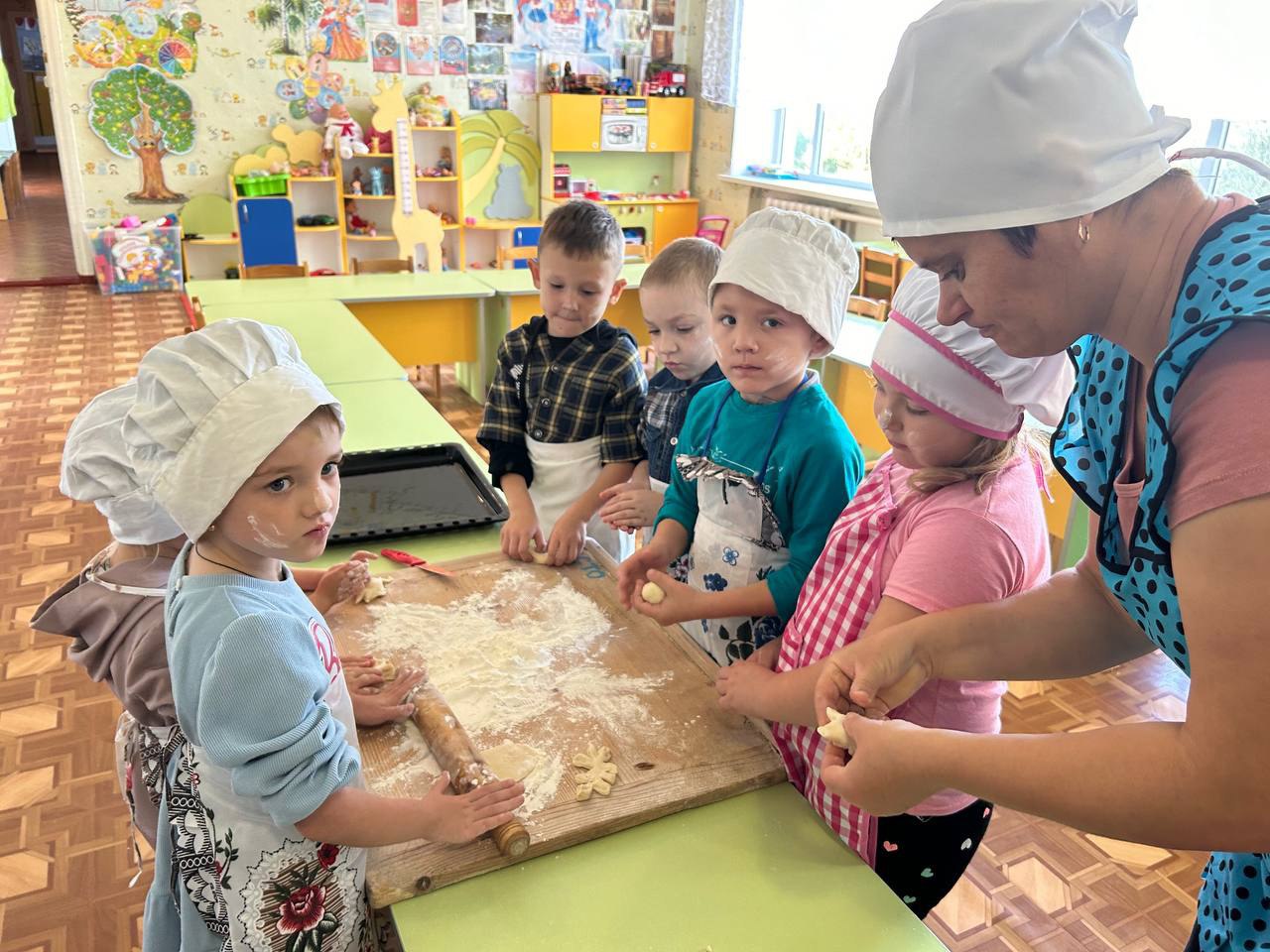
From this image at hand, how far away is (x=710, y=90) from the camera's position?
7.06 meters

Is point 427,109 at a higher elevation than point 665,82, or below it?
below

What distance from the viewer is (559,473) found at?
193cm

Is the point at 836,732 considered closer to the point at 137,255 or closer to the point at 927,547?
the point at 927,547

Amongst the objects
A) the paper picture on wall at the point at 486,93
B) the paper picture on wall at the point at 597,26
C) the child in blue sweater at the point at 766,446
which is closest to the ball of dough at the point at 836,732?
the child in blue sweater at the point at 766,446

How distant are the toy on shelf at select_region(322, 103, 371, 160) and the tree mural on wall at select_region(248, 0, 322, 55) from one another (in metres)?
0.49

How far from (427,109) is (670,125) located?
75.7 inches

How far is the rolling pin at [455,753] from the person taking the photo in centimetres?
90

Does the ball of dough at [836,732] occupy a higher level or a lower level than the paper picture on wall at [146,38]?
lower

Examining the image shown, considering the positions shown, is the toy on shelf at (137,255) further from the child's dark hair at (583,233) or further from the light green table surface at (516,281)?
the child's dark hair at (583,233)

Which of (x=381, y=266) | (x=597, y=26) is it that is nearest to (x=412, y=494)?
(x=381, y=266)

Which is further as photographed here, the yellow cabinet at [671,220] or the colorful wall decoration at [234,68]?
the yellow cabinet at [671,220]

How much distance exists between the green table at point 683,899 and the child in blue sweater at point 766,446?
14.0 inches

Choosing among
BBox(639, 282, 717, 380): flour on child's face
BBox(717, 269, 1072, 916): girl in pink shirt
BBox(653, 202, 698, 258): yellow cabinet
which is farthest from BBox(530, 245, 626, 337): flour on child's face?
BBox(653, 202, 698, 258): yellow cabinet

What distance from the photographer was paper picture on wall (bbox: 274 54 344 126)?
6594mm
